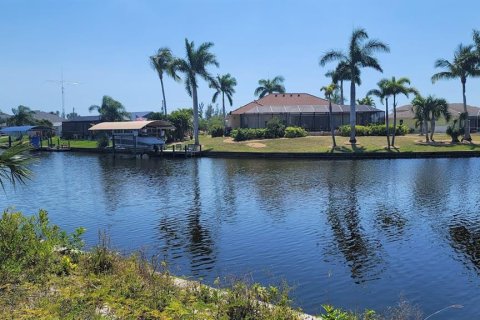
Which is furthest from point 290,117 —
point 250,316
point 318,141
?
point 250,316

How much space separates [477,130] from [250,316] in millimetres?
81902

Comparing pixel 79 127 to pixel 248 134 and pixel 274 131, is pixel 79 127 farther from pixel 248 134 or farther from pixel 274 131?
pixel 274 131

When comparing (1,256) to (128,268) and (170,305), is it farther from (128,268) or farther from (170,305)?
(170,305)

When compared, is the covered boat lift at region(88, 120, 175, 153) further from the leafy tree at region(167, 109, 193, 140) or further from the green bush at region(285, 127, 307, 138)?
the green bush at region(285, 127, 307, 138)

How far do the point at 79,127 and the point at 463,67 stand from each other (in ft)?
255

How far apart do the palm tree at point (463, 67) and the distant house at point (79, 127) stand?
215 ft

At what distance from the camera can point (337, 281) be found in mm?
12469

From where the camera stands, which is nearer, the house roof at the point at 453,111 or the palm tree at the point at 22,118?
the house roof at the point at 453,111

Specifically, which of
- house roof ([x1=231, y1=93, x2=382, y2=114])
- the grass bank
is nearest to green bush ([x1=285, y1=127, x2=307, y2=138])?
house roof ([x1=231, y1=93, x2=382, y2=114])

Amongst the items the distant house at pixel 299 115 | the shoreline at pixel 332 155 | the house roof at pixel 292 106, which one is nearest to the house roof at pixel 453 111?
the distant house at pixel 299 115

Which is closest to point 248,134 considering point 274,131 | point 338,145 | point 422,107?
point 274,131

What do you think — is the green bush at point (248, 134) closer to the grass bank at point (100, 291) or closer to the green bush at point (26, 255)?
the grass bank at point (100, 291)

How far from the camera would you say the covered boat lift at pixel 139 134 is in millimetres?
63031

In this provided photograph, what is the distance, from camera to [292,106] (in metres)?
77.1
